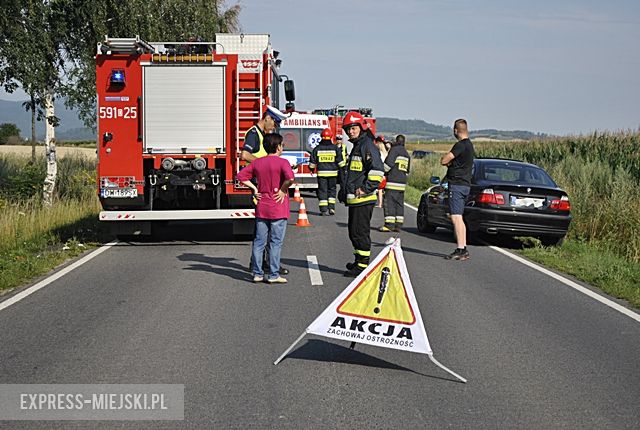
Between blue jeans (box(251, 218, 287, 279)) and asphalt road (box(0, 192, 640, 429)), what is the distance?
0.85 ft

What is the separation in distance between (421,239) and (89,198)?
29.2 feet

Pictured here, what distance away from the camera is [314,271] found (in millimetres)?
11578

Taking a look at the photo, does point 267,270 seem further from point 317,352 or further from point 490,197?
point 490,197

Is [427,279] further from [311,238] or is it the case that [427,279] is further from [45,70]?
[45,70]

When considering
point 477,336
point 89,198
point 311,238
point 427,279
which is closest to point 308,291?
point 427,279

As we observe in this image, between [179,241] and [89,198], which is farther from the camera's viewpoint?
[89,198]

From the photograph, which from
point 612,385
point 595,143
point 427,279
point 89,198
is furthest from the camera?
point 595,143

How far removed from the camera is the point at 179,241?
15328 millimetres

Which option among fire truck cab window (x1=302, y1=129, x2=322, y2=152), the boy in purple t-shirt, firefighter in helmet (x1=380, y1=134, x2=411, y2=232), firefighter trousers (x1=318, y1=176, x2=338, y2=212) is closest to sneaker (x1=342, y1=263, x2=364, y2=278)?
the boy in purple t-shirt

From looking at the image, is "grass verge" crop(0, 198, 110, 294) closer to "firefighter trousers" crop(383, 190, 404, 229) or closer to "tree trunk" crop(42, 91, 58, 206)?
"tree trunk" crop(42, 91, 58, 206)

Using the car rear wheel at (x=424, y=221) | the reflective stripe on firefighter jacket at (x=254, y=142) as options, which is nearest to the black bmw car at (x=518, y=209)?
the car rear wheel at (x=424, y=221)

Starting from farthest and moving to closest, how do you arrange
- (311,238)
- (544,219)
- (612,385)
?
(311,238)
(544,219)
(612,385)

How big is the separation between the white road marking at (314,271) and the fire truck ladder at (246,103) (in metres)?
2.26

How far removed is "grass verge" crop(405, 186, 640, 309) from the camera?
10.8 meters
